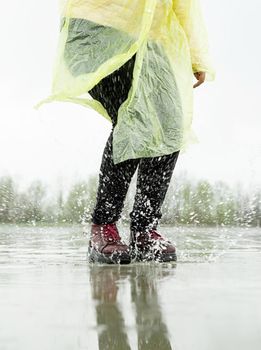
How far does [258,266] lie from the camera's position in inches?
92.7

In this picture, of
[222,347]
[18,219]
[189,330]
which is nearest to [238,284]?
[189,330]

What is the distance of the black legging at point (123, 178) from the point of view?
2594 millimetres

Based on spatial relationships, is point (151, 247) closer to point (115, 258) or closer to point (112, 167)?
point (115, 258)

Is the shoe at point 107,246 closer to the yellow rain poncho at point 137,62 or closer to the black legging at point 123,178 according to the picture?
the black legging at point 123,178

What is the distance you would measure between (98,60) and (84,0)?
24 cm

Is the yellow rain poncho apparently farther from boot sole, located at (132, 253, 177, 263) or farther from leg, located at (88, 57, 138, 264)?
boot sole, located at (132, 253, 177, 263)

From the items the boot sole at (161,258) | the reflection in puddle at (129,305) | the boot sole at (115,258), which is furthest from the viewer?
the boot sole at (161,258)

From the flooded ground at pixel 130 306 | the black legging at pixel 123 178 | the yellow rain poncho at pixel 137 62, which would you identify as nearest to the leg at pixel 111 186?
the black legging at pixel 123 178

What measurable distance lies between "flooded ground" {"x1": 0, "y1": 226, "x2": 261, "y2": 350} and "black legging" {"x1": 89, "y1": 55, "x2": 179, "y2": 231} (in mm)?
338

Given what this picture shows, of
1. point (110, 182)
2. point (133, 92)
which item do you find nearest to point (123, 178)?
point (110, 182)

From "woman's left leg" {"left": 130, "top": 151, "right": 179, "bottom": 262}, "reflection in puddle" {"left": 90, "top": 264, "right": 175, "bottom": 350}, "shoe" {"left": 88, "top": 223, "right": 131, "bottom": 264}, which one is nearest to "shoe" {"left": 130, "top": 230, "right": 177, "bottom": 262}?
"woman's left leg" {"left": 130, "top": 151, "right": 179, "bottom": 262}

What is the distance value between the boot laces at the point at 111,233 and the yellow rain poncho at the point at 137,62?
30cm

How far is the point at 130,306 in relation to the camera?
1.44 meters

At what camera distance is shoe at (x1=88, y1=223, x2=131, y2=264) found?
8.03ft
